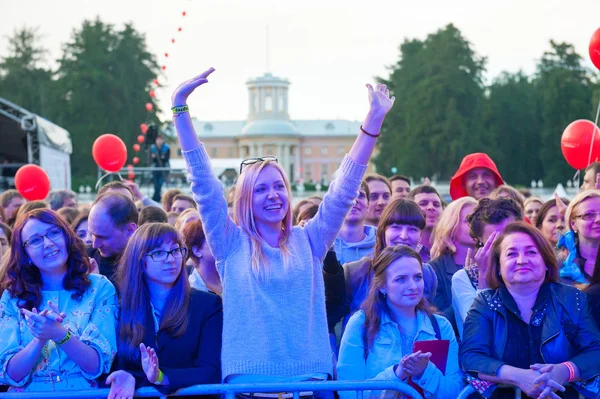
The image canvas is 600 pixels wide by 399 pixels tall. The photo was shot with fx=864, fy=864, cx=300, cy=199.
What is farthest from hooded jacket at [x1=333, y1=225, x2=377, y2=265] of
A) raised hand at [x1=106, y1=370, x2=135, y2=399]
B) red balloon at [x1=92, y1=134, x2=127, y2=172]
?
red balloon at [x1=92, y1=134, x2=127, y2=172]

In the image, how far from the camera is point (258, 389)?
3.54 metres

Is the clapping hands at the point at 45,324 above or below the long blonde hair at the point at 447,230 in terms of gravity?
below

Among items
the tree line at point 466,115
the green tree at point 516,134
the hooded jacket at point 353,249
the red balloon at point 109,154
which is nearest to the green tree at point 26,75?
the tree line at point 466,115

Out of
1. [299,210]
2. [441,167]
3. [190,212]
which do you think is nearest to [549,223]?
[299,210]

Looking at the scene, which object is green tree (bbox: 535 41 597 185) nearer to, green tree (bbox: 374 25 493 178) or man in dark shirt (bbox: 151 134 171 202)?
green tree (bbox: 374 25 493 178)

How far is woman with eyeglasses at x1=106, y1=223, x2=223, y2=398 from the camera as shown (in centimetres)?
375

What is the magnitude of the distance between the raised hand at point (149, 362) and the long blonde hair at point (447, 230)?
7.81 ft

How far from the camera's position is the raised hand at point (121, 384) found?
12.0 ft

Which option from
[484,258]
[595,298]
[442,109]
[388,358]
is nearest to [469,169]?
[484,258]

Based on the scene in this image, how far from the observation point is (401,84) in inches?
2015

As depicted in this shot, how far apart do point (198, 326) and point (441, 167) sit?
Answer: 44.7 m

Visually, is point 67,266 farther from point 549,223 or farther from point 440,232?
point 549,223

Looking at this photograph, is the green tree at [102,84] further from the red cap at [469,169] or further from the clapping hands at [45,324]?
the clapping hands at [45,324]

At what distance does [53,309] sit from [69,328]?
0.23m
